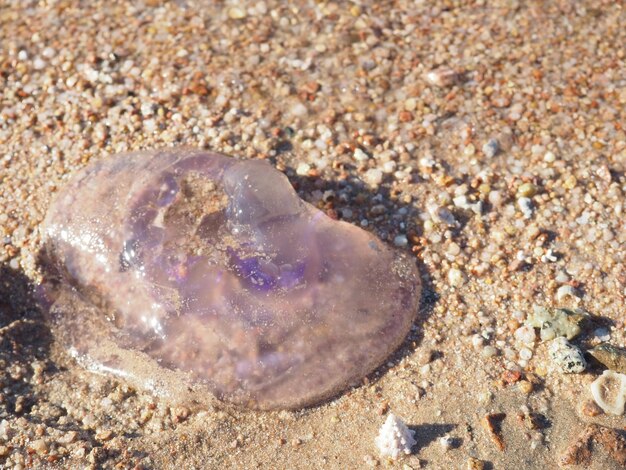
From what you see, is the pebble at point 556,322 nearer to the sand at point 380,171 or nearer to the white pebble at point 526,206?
the sand at point 380,171

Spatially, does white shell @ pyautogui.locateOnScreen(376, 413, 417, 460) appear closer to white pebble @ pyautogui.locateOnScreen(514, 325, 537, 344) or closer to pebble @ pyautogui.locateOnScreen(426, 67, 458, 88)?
white pebble @ pyautogui.locateOnScreen(514, 325, 537, 344)

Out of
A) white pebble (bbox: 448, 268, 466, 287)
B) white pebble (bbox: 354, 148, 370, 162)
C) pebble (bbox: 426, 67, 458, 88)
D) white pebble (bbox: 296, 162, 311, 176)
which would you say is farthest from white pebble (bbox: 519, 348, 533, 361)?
pebble (bbox: 426, 67, 458, 88)

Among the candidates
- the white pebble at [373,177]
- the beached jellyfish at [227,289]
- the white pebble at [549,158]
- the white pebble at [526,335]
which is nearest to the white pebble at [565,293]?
the white pebble at [526,335]

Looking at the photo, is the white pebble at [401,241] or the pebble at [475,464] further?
the white pebble at [401,241]

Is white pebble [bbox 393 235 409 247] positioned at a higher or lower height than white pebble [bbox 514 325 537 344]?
higher

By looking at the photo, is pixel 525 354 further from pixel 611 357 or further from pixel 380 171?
pixel 380 171

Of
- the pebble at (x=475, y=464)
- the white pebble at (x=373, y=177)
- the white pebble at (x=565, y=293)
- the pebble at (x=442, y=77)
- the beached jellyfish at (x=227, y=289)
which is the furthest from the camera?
the pebble at (x=442, y=77)
